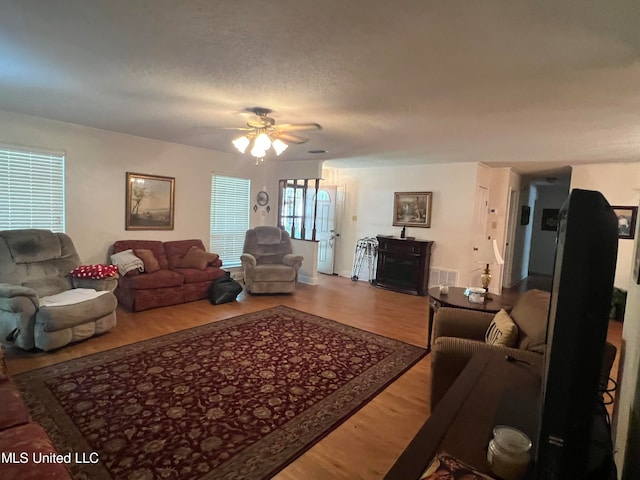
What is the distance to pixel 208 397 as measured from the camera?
254 centimetres

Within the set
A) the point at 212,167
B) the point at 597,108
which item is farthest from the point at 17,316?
the point at 597,108

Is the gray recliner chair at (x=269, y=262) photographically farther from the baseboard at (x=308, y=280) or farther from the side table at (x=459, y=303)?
the side table at (x=459, y=303)

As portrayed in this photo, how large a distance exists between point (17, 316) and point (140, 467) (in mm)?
2169

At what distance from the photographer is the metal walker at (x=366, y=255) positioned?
6891mm

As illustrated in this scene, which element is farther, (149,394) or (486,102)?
(486,102)

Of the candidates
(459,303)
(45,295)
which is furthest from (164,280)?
(459,303)

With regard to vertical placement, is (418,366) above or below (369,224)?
below

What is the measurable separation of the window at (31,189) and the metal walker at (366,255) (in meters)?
4.89

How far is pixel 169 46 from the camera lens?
204cm

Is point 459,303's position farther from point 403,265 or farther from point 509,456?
point 403,265

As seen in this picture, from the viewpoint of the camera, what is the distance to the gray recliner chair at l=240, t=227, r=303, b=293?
544cm

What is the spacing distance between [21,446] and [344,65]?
2.44 m

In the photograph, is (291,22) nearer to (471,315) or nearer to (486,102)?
(486,102)

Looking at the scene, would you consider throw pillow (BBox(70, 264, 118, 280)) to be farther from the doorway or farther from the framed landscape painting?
the doorway
